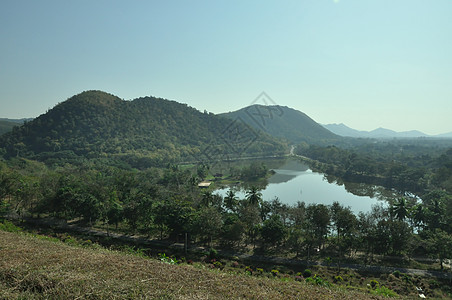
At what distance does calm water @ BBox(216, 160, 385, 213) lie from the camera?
50269 millimetres

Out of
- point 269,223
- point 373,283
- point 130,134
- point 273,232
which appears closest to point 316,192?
point 269,223

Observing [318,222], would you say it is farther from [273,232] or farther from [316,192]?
[316,192]

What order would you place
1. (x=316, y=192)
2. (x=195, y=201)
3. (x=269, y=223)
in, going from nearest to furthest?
(x=269, y=223) < (x=195, y=201) < (x=316, y=192)

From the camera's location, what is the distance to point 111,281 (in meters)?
8.27

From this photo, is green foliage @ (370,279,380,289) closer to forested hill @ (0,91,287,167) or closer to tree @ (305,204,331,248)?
tree @ (305,204,331,248)

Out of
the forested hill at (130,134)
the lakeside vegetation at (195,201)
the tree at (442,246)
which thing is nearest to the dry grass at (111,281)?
the lakeside vegetation at (195,201)

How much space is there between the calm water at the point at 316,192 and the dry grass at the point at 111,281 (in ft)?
131

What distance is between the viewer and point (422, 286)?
66.5ft

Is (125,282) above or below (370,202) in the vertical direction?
above

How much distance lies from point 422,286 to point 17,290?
28.0 m

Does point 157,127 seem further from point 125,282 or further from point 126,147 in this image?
point 125,282

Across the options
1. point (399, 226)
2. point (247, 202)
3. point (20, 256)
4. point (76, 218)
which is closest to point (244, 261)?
point (247, 202)

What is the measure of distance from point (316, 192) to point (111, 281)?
56.9m

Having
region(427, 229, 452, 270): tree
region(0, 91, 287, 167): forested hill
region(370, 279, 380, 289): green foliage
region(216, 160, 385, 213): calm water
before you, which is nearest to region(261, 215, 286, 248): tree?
region(370, 279, 380, 289): green foliage
